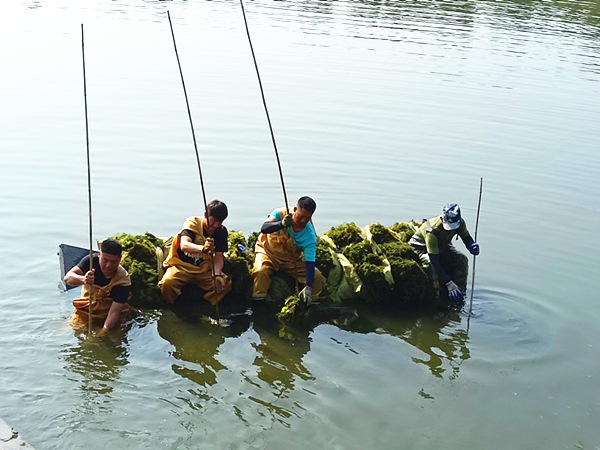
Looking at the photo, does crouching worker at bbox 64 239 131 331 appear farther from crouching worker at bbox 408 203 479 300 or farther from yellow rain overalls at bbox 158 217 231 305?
crouching worker at bbox 408 203 479 300

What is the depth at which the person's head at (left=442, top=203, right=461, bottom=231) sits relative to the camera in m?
9.55

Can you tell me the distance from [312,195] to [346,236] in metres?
3.78

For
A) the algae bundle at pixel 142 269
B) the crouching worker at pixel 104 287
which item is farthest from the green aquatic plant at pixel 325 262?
the crouching worker at pixel 104 287

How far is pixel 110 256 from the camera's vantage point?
8.24 metres

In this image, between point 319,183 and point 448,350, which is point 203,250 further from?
point 319,183

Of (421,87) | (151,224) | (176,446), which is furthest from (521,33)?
(176,446)

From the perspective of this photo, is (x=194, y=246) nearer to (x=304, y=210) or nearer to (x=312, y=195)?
(x=304, y=210)

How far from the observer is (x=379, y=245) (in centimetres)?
1021

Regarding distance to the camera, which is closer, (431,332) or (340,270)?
(431,332)

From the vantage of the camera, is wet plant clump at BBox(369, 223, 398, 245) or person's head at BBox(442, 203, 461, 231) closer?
person's head at BBox(442, 203, 461, 231)

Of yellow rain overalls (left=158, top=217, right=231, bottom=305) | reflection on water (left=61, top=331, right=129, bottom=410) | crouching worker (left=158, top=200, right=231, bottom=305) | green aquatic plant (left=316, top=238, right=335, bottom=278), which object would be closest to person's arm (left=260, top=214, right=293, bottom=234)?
crouching worker (left=158, top=200, right=231, bottom=305)

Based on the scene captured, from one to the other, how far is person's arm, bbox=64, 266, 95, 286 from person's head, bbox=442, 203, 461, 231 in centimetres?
421

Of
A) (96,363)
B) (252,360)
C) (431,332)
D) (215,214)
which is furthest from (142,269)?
(431,332)

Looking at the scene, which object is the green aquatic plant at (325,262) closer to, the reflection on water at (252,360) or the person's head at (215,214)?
the reflection on water at (252,360)
